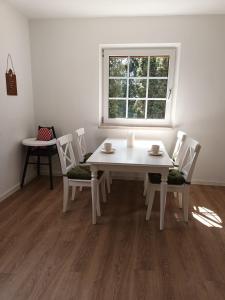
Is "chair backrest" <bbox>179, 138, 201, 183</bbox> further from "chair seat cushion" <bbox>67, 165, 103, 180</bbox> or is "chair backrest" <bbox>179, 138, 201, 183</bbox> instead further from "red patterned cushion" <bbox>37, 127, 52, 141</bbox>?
"red patterned cushion" <bbox>37, 127, 52, 141</bbox>

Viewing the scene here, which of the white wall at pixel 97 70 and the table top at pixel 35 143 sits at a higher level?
the white wall at pixel 97 70

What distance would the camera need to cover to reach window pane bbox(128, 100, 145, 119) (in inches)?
131

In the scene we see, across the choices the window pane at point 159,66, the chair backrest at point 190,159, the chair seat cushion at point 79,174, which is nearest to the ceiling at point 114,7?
the window pane at point 159,66

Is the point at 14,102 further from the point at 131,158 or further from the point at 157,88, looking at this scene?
the point at 157,88

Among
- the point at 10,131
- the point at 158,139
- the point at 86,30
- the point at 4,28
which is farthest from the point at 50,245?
the point at 86,30

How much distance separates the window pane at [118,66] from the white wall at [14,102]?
1178 millimetres

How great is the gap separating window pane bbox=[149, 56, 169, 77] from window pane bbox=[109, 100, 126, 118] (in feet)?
1.94

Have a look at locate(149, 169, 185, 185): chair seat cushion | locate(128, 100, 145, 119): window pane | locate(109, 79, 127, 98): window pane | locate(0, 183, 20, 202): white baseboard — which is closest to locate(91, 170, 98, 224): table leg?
locate(149, 169, 185, 185): chair seat cushion

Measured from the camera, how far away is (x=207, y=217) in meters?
2.44

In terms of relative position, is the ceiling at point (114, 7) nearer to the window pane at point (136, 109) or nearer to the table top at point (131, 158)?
the window pane at point (136, 109)

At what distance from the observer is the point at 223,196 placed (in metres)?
2.96

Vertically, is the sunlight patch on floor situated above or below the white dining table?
below

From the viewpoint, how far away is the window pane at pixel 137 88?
3.27 meters

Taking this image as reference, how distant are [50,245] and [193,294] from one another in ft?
3.84
